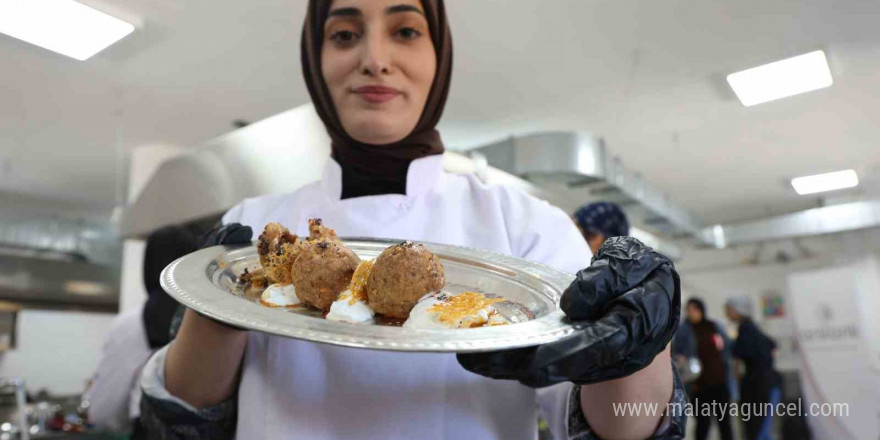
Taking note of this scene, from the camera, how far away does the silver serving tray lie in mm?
396

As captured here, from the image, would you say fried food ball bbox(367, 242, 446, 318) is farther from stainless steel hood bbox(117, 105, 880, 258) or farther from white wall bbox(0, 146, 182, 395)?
white wall bbox(0, 146, 182, 395)

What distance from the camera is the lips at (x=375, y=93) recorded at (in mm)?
697

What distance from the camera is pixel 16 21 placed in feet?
2.28

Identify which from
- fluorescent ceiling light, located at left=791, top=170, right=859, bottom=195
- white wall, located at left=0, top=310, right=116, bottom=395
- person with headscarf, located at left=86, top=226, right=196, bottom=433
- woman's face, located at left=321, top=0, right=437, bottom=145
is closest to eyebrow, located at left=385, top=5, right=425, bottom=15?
woman's face, located at left=321, top=0, right=437, bottom=145

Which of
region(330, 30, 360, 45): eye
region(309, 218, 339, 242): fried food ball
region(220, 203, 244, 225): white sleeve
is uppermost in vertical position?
region(330, 30, 360, 45): eye

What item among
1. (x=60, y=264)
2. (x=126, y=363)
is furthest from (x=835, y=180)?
(x=60, y=264)

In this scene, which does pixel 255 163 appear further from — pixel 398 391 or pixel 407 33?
pixel 398 391

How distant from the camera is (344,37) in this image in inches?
28.4

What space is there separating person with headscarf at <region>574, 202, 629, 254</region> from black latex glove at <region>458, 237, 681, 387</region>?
3.79 feet

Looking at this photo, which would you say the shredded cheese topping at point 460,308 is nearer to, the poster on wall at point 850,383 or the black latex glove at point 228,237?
the black latex glove at point 228,237

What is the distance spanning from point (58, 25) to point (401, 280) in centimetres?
61

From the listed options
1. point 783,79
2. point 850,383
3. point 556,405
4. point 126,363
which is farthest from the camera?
point 783,79

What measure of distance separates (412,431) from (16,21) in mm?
702

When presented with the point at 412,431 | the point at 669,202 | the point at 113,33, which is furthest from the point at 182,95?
the point at 669,202
